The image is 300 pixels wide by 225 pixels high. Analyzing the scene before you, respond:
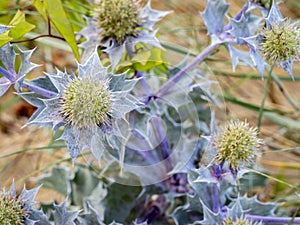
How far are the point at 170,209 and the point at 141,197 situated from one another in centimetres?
8

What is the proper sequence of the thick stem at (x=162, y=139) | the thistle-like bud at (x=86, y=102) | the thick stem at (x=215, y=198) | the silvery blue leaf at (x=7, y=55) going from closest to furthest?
the thistle-like bud at (x=86, y=102)
the silvery blue leaf at (x=7, y=55)
the thick stem at (x=215, y=198)
the thick stem at (x=162, y=139)

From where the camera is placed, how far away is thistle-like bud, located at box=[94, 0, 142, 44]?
3.39 ft

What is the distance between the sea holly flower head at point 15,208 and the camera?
813 mm

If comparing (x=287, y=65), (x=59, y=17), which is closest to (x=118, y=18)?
(x=59, y=17)

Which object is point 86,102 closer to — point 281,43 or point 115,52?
point 115,52

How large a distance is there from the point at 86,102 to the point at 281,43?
37cm

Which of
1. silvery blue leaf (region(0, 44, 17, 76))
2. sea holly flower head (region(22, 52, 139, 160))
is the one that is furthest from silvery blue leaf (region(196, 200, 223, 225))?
silvery blue leaf (region(0, 44, 17, 76))

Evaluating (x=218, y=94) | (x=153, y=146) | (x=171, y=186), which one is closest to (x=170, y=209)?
(x=171, y=186)

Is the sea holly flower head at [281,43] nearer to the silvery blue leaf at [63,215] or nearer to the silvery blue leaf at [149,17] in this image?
the silvery blue leaf at [149,17]

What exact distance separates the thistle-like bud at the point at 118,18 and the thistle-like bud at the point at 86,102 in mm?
254

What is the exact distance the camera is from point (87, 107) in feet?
2.59

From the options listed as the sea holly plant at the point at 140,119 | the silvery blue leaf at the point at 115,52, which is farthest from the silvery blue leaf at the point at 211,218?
the silvery blue leaf at the point at 115,52

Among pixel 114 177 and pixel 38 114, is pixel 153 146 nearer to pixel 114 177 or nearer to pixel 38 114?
pixel 114 177

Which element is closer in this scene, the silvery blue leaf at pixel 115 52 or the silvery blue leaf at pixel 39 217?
the silvery blue leaf at pixel 39 217
